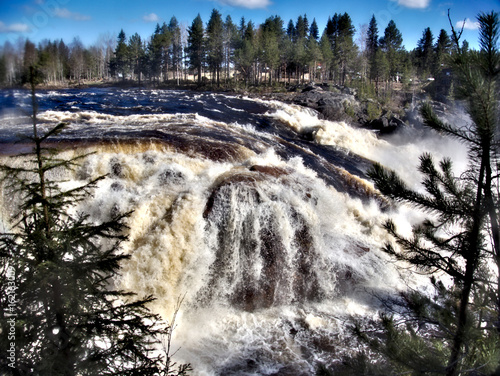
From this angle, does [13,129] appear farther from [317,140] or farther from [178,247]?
[317,140]

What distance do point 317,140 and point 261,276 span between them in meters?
13.3

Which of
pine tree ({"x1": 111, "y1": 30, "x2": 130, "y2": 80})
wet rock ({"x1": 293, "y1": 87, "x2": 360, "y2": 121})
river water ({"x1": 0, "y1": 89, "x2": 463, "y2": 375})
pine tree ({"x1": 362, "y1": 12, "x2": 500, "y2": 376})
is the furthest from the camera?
pine tree ({"x1": 111, "y1": 30, "x2": 130, "y2": 80})

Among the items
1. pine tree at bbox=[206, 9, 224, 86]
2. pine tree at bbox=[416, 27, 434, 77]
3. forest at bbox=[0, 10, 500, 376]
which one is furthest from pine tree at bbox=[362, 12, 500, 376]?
pine tree at bbox=[416, 27, 434, 77]

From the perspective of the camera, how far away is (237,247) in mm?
9398

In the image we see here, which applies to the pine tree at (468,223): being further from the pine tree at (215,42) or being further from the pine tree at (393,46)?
the pine tree at (215,42)

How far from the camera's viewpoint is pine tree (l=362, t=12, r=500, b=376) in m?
3.09

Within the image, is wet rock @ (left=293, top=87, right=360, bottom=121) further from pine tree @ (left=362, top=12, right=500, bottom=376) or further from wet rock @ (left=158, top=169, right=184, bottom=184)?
pine tree @ (left=362, top=12, right=500, bottom=376)

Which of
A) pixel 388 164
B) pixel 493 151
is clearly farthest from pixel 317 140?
pixel 493 151

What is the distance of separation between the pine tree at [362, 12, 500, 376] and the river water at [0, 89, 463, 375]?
15.1 feet

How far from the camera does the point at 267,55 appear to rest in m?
56.5

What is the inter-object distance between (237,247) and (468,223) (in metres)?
6.63

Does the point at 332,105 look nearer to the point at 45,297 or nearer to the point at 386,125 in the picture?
the point at 386,125

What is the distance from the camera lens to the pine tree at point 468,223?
3.09m

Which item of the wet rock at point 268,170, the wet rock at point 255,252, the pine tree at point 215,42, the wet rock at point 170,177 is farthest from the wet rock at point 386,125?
the pine tree at point 215,42
